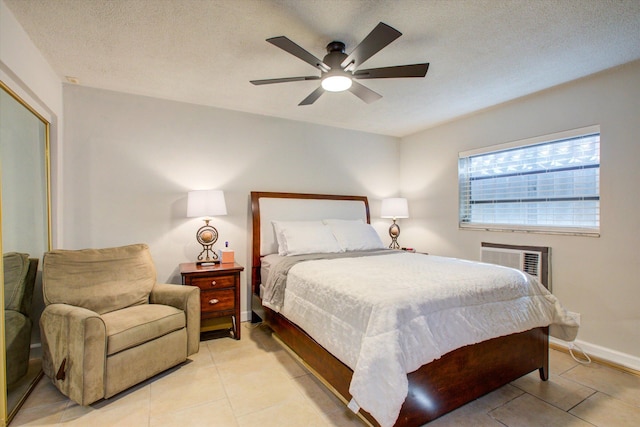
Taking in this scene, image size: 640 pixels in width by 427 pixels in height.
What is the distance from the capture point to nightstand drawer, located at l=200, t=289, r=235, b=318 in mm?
2955

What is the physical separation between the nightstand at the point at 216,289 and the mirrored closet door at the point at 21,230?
3.59ft

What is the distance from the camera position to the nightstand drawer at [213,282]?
9.61ft

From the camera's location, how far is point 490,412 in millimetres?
1969

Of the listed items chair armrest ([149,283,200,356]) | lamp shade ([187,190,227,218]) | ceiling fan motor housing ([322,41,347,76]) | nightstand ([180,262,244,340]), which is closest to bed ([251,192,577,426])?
nightstand ([180,262,244,340])

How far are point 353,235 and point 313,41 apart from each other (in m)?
2.12

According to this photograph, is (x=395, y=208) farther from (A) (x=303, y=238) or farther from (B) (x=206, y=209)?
(B) (x=206, y=209)

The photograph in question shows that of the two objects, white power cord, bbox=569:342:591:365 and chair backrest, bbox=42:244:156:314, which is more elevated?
chair backrest, bbox=42:244:156:314

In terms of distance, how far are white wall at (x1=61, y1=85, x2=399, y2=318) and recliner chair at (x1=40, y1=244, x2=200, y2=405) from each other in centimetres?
51

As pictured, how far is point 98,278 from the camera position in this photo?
8.14 ft

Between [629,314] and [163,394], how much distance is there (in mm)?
3689

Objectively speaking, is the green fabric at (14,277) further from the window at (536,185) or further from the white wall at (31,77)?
the window at (536,185)

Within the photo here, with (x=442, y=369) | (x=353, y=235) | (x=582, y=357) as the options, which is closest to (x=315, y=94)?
(x=353, y=235)

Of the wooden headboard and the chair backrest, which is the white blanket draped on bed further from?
the chair backrest

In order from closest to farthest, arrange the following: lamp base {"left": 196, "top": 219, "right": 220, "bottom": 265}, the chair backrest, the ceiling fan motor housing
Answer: the ceiling fan motor housing, the chair backrest, lamp base {"left": 196, "top": 219, "right": 220, "bottom": 265}
